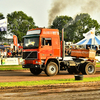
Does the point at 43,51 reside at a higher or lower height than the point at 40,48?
lower

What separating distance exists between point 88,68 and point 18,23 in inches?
3118

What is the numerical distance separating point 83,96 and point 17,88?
143 inches

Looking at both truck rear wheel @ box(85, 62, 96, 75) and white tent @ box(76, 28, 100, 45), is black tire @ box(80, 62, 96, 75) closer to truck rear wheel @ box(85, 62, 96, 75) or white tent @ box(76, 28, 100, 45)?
truck rear wheel @ box(85, 62, 96, 75)

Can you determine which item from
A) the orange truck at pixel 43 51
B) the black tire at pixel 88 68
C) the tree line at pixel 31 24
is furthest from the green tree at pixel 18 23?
the orange truck at pixel 43 51

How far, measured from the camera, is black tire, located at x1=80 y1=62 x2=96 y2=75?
19.0 meters

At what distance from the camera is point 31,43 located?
58.0ft

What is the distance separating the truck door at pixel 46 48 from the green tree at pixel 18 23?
75.6 meters

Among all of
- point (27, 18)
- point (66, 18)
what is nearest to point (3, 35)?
point (27, 18)

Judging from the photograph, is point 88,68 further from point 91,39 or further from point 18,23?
point 18,23

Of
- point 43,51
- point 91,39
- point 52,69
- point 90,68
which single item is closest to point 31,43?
point 43,51

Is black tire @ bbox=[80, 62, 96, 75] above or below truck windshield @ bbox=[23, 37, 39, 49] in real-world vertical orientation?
below

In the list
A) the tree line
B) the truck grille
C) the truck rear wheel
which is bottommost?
the truck rear wheel

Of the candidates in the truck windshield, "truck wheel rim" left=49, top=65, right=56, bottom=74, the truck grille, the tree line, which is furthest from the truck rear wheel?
the tree line

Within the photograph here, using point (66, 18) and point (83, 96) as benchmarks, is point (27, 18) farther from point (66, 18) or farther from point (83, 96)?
point (83, 96)
